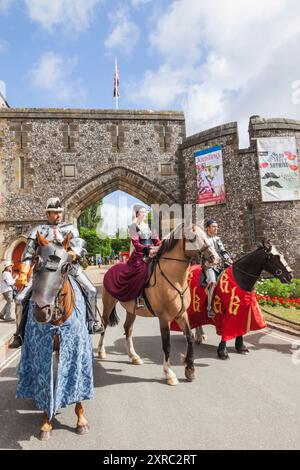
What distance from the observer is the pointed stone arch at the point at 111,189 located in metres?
18.5

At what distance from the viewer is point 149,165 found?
1895 centimetres

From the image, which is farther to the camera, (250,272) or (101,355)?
(101,355)

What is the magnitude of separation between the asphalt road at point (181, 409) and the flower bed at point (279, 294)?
4826 mm

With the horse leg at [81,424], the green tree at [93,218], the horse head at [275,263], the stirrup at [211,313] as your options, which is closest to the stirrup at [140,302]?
the stirrup at [211,313]

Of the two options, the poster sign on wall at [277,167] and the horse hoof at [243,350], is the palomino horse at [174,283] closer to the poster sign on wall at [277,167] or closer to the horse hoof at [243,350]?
the horse hoof at [243,350]

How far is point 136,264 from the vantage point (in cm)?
591

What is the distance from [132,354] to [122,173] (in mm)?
14094

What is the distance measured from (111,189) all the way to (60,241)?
1575cm

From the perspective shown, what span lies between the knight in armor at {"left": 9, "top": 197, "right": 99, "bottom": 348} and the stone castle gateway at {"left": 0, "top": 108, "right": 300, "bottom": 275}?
13.5m

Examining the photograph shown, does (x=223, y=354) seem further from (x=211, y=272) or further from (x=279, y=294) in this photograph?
(x=279, y=294)

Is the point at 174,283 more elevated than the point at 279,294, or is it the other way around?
the point at 174,283

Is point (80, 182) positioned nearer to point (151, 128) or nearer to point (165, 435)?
point (151, 128)

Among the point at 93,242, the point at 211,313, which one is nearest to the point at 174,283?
the point at 211,313

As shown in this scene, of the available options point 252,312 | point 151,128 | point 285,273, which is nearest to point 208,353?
point 252,312
